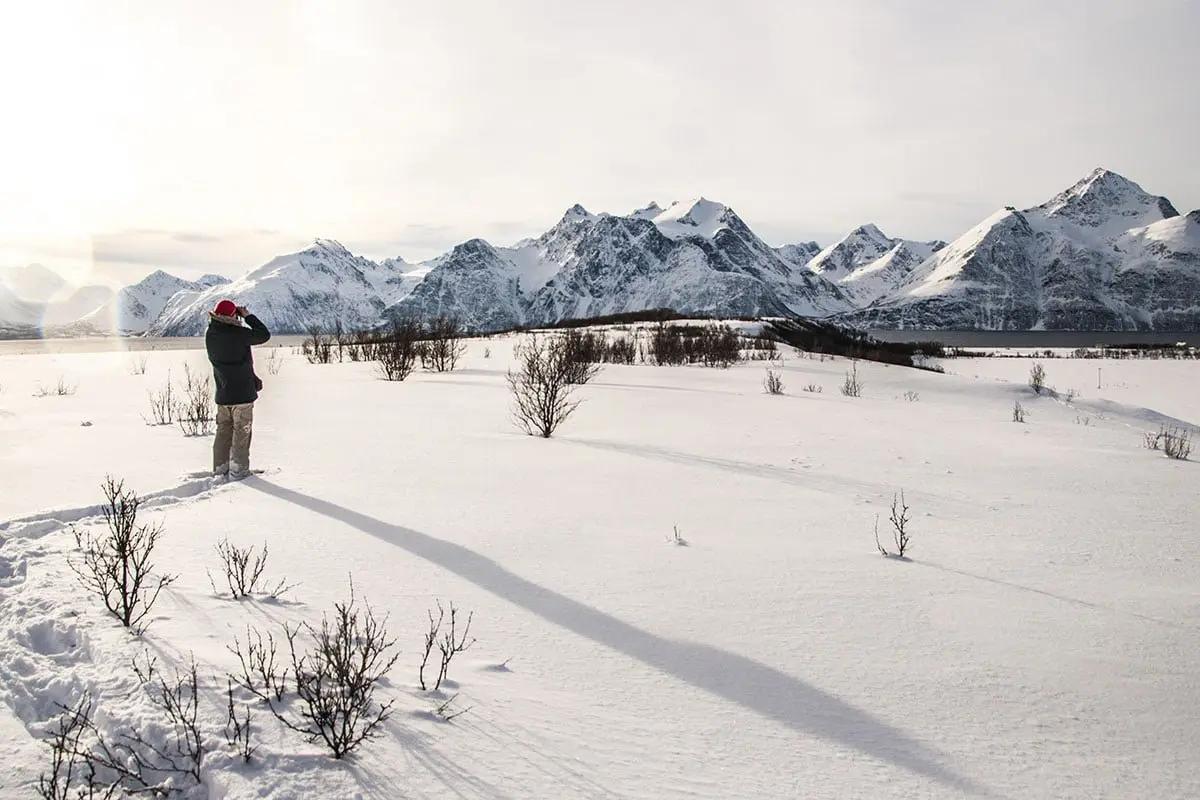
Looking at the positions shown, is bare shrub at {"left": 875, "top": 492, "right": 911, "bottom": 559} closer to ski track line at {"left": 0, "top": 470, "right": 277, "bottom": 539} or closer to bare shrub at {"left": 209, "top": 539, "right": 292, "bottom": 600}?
bare shrub at {"left": 209, "top": 539, "right": 292, "bottom": 600}

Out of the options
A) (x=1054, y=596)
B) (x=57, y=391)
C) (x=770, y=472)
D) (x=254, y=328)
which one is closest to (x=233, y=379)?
(x=254, y=328)

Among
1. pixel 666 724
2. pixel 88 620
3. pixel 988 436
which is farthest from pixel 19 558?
pixel 988 436

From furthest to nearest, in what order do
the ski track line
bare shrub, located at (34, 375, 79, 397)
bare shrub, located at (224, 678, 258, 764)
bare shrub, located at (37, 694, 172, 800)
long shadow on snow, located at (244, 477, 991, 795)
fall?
bare shrub, located at (34, 375, 79, 397)
the ski track line
long shadow on snow, located at (244, 477, 991, 795)
bare shrub, located at (224, 678, 258, 764)
bare shrub, located at (37, 694, 172, 800)

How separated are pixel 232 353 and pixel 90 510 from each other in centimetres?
210

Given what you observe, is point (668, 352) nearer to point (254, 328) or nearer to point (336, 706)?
point (254, 328)

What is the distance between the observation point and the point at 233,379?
247 inches

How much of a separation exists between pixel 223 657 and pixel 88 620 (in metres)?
0.85

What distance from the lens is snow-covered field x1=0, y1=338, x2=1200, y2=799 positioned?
2.04 metres

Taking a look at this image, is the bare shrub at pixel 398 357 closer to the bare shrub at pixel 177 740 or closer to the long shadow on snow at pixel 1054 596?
the long shadow on snow at pixel 1054 596

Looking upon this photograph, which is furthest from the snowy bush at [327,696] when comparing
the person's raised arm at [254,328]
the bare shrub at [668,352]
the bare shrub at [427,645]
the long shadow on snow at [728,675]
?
the bare shrub at [668,352]

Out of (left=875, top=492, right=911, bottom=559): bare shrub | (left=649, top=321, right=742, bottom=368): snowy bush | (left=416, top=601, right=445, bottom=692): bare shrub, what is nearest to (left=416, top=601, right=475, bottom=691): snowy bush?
(left=416, top=601, right=445, bottom=692): bare shrub

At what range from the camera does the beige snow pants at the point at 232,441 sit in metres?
5.99

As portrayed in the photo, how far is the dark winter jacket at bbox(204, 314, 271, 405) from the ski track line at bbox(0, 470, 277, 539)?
0.84m

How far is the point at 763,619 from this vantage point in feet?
10.5
